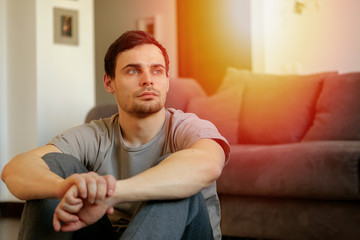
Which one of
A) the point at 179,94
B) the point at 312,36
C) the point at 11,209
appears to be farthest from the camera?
the point at 312,36

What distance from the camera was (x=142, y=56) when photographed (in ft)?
5.10

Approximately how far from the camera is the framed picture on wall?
11.0ft

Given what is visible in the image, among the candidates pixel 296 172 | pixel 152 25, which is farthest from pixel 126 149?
pixel 152 25

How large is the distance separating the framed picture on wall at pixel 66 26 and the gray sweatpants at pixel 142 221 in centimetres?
214

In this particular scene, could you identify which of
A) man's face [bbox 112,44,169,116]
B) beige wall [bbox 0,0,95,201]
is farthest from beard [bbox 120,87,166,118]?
beige wall [bbox 0,0,95,201]

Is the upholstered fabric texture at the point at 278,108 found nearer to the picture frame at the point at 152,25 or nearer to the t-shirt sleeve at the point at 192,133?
the t-shirt sleeve at the point at 192,133

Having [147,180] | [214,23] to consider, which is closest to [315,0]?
[214,23]

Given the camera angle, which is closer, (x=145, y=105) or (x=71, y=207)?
(x=71, y=207)

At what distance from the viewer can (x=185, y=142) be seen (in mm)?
1453

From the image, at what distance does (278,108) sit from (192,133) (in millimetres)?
1490

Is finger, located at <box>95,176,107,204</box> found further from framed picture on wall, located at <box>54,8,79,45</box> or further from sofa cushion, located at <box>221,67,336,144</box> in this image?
framed picture on wall, located at <box>54,8,79,45</box>

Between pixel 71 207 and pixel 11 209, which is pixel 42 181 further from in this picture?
pixel 11 209

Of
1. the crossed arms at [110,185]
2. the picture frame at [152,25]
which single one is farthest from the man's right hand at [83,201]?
the picture frame at [152,25]

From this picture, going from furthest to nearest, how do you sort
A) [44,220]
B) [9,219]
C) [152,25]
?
1. [152,25]
2. [9,219]
3. [44,220]
